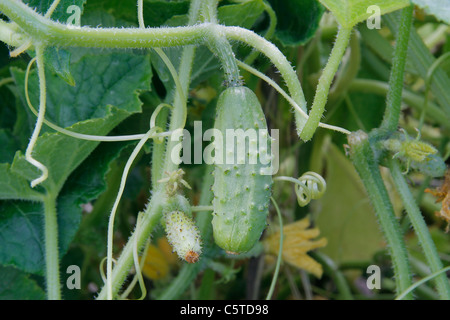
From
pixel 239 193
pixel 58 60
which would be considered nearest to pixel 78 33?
pixel 58 60

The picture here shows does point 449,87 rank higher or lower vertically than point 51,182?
higher

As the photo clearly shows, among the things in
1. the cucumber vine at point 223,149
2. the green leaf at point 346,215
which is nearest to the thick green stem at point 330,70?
the cucumber vine at point 223,149

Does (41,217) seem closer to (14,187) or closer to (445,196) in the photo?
(14,187)

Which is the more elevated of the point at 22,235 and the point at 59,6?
the point at 59,6

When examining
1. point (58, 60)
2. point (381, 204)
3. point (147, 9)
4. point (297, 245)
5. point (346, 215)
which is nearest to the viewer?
point (58, 60)

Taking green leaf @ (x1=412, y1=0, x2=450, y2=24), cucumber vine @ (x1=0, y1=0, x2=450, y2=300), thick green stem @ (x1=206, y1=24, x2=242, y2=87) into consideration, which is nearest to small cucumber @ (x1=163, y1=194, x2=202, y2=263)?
cucumber vine @ (x1=0, y1=0, x2=450, y2=300)

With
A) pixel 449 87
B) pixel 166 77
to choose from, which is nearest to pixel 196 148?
pixel 166 77

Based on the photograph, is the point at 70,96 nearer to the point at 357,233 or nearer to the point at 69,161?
the point at 69,161
